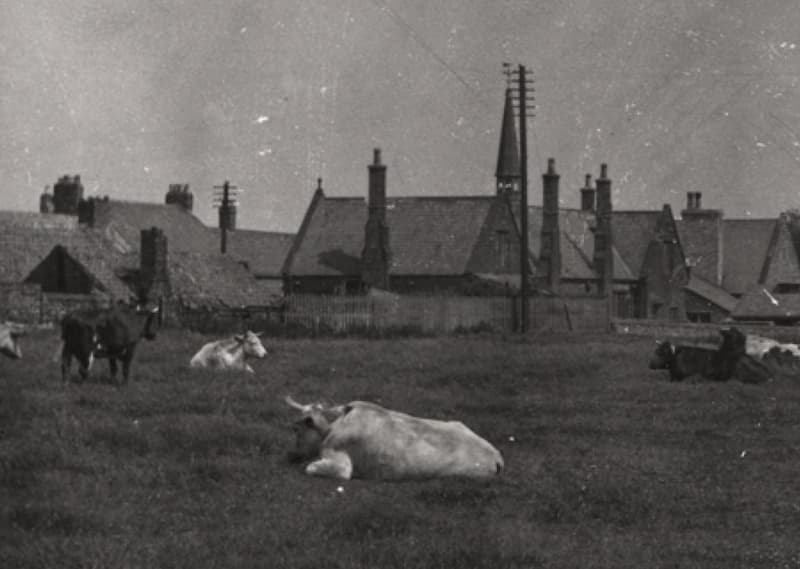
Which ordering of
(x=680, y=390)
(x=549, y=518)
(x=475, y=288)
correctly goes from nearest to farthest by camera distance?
(x=549, y=518) → (x=680, y=390) → (x=475, y=288)

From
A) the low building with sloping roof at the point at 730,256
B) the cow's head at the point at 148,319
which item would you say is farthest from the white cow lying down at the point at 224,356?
the low building with sloping roof at the point at 730,256

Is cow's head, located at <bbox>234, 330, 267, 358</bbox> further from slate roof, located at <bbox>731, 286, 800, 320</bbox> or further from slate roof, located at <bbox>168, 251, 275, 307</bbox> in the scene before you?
slate roof, located at <bbox>731, 286, 800, 320</bbox>

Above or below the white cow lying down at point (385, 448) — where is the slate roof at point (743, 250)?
above

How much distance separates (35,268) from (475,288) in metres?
24.7

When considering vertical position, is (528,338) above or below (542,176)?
A: below

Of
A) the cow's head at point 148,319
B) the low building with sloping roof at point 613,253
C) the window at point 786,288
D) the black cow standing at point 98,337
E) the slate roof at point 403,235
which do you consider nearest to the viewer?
the black cow standing at point 98,337

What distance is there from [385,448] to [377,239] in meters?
69.8

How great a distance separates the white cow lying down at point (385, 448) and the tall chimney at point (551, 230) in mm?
70287

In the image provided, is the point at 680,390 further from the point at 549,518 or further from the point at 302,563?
the point at 302,563

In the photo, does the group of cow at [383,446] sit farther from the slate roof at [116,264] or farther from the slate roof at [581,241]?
the slate roof at [581,241]

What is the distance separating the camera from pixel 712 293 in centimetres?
10219

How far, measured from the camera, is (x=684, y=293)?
99.6 metres

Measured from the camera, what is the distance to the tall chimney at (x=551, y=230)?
83.2 m

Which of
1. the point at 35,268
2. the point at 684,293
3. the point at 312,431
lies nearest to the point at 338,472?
the point at 312,431
